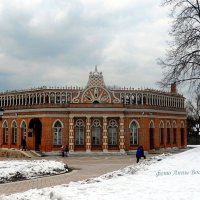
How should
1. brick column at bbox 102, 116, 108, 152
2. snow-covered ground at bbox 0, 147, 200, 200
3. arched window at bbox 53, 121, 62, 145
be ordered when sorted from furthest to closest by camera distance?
arched window at bbox 53, 121, 62, 145 < brick column at bbox 102, 116, 108, 152 < snow-covered ground at bbox 0, 147, 200, 200

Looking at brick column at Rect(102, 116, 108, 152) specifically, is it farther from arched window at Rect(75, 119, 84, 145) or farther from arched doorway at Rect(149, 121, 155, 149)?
arched doorway at Rect(149, 121, 155, 149)

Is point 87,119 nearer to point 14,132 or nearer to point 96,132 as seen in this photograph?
point 96,132

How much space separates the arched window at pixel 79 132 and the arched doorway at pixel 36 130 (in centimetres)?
394

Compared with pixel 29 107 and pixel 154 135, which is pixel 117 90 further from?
pixel 29 107

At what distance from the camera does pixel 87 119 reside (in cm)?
4203

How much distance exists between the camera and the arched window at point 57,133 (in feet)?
140

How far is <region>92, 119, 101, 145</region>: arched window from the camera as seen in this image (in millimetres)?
42312

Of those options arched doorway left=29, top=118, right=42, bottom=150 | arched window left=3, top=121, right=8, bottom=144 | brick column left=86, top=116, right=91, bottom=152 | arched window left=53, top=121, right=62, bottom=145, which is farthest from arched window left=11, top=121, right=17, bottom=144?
brick column left=86, top=116, right=91, bottom=152

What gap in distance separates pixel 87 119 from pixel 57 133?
11.7ft

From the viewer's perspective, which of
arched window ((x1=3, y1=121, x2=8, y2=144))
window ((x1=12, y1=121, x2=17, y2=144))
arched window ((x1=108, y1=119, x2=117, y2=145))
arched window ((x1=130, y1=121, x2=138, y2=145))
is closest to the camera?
arched window ((x1=108, y1=119, x2=117, y2=145))

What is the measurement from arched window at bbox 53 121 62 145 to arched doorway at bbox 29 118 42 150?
66.7 inches

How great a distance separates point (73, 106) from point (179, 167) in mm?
26328

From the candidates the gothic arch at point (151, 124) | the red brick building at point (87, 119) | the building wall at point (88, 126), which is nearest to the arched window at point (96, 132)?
the red brick building at point (87, 119)

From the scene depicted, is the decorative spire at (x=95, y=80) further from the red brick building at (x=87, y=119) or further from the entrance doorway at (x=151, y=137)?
the entrance doorway at (x=151, y=137)
